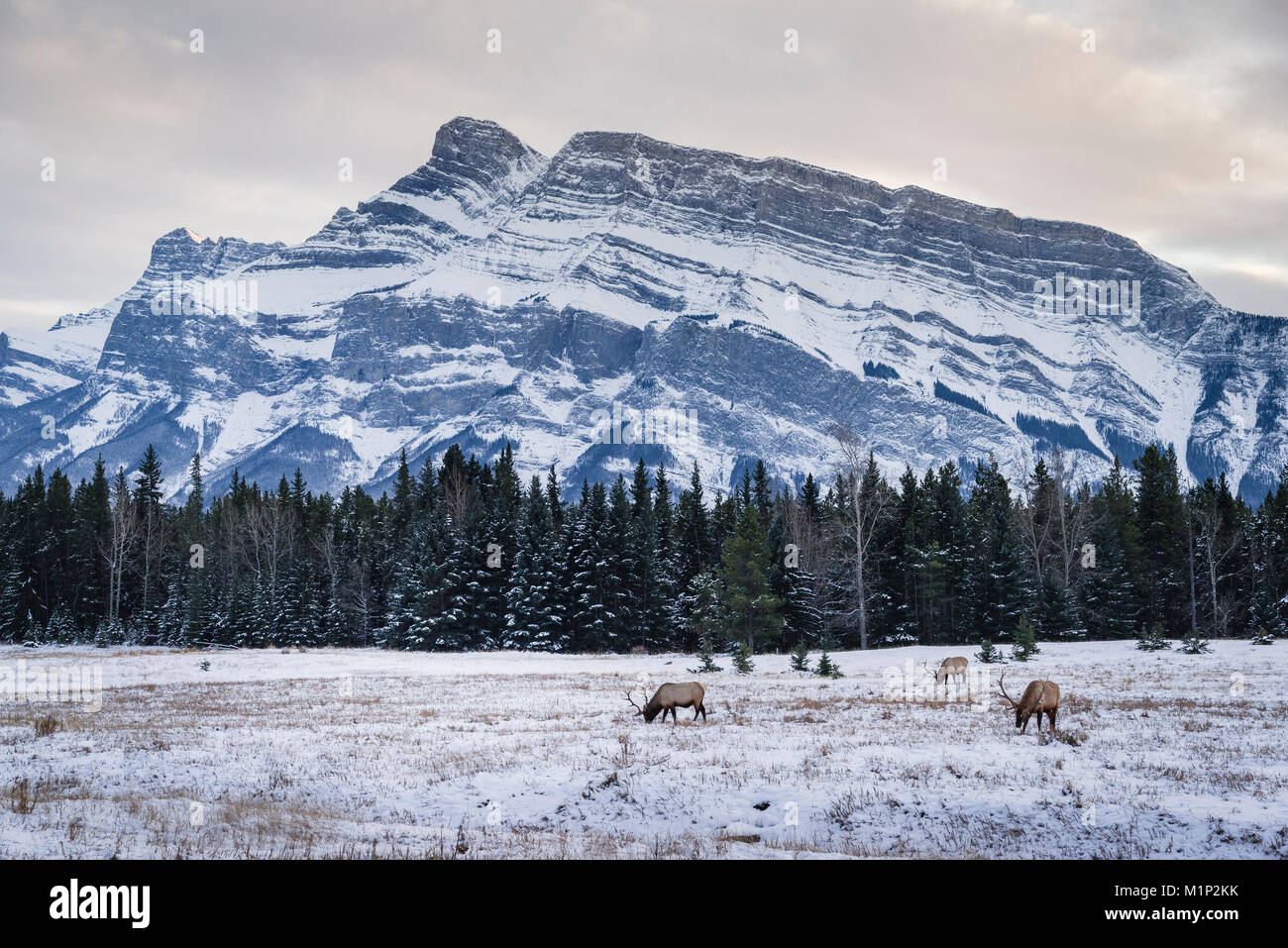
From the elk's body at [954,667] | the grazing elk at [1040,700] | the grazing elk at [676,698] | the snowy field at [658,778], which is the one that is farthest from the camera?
the elk's body at [954,667]

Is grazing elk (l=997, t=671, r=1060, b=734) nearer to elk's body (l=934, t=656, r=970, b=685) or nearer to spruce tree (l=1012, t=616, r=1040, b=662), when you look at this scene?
elk's body (l=934, t=656, r=970, b=685)

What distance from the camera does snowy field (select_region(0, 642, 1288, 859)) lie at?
11656 mm

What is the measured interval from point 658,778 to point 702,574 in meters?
67.1

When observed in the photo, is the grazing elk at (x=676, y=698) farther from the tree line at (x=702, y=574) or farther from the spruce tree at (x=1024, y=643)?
the tree line at (x=702, y=574)

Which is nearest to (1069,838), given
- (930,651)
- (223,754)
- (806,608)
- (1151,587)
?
(223,754)

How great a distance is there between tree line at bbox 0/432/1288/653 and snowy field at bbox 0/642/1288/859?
40.1 metres

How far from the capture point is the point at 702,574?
8294 centimetres

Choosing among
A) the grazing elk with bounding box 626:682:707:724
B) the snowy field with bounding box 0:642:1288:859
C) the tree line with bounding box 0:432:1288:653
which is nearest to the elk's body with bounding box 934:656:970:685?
the snowy field with bounding box 0:642:1288:859

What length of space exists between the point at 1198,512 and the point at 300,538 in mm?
97468

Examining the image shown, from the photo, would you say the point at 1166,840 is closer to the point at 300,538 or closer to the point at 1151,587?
the point at 1151,587

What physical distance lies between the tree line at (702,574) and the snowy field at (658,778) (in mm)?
40070

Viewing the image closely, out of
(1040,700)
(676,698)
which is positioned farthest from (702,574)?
(1040,700)

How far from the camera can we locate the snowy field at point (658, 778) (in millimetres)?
11656

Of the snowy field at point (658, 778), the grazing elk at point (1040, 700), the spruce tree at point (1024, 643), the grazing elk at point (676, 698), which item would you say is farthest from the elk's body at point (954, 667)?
the grazing elk at point (1040, 700)
